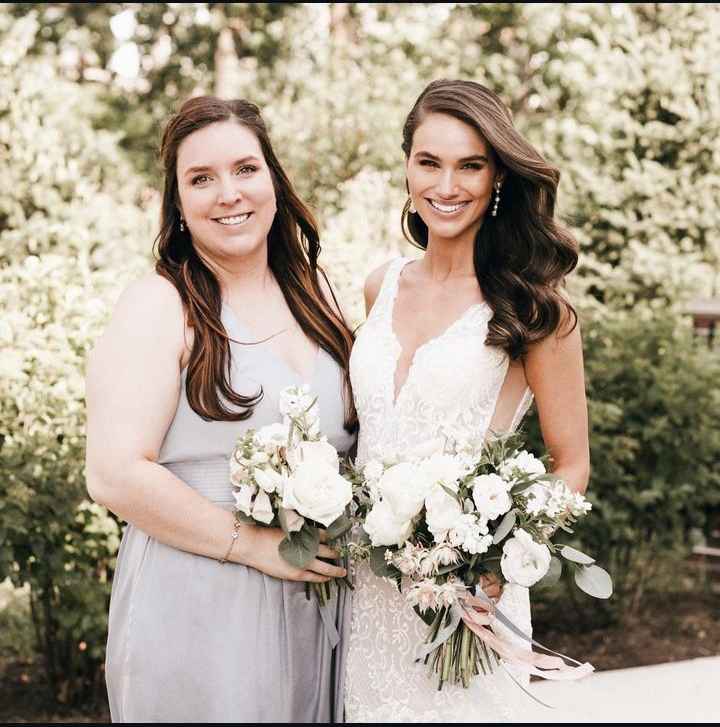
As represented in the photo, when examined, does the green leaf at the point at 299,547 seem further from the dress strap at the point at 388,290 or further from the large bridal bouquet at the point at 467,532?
the dress strap at the point at 388,290

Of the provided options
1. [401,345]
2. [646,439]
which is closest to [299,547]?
[401,345]

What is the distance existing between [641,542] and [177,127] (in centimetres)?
445

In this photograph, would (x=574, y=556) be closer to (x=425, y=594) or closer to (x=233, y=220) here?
(x=425, y=594)

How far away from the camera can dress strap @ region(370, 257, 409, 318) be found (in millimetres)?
3381

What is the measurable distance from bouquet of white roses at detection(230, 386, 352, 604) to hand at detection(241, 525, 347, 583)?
79mm

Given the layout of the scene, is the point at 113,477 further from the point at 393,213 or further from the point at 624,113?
the point at 624,113

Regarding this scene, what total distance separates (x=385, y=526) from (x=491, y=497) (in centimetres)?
28

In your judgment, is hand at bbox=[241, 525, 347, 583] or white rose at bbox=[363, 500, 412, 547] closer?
white rose at bbox=[363, 500, 412, 547]

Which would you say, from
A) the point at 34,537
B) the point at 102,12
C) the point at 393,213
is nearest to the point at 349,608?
the point at 34,537

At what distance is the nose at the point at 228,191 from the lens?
291cm

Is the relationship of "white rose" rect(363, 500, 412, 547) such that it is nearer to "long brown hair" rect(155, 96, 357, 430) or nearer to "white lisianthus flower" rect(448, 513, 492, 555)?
"white lisianthus flower" rect(448, 513, 492, 555)

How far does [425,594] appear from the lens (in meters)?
2.51

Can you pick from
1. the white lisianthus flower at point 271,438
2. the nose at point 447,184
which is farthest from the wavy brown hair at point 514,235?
the white lisianthus flower at point 271,438

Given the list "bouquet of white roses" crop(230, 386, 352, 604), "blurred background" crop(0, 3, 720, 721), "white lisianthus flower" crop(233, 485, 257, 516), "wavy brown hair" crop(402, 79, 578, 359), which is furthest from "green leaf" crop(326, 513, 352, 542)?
"blurred background" crop(0, 3, 720, 721)
